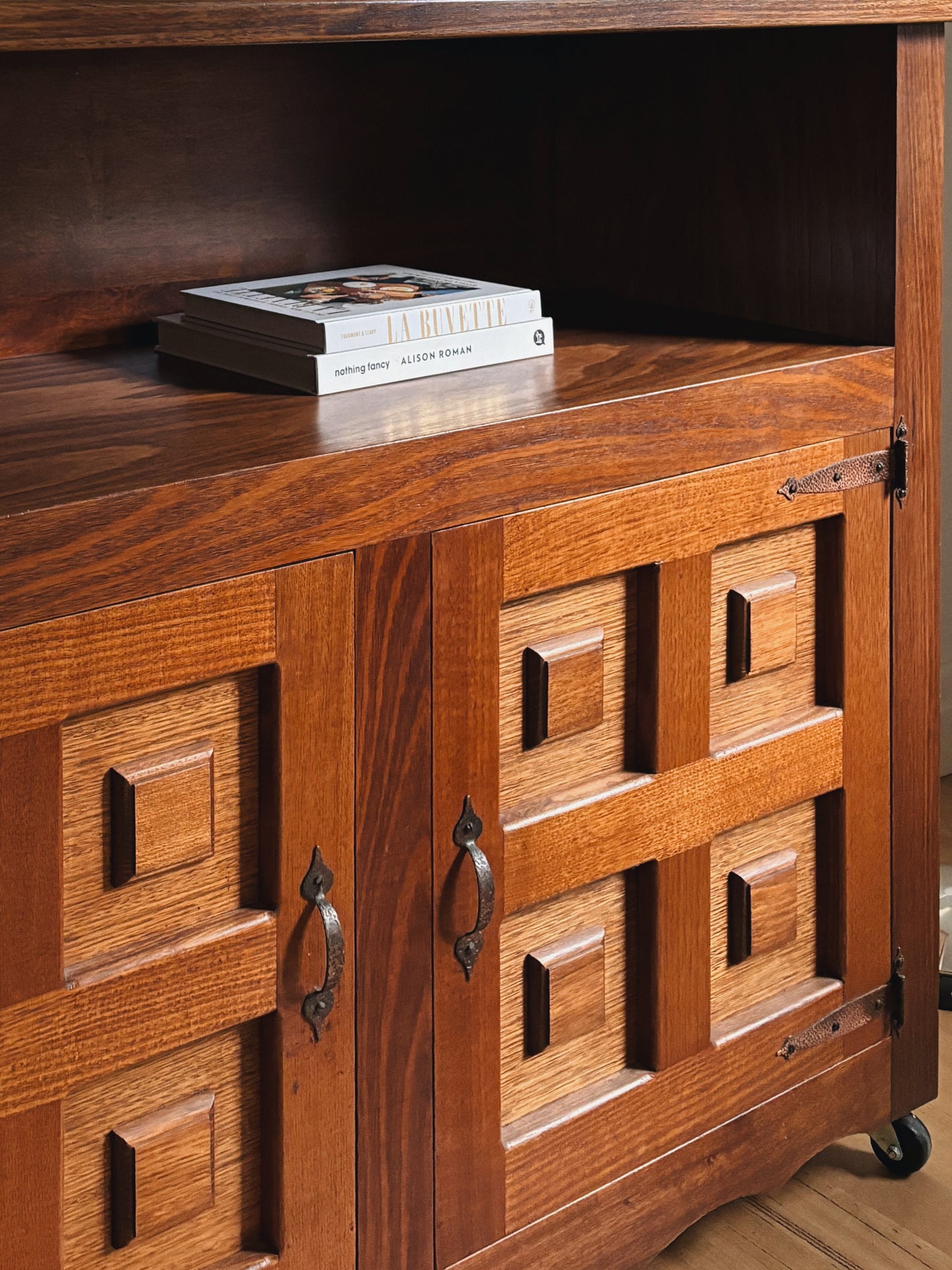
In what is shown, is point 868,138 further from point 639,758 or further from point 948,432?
point 948,432

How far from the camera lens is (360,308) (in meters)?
1.23

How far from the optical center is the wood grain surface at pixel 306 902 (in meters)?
1.06

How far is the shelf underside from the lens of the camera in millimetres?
917

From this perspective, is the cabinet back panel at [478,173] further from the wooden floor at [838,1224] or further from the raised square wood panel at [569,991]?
the wooden floor at [838,1224]

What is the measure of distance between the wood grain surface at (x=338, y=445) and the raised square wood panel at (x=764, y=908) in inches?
12.7

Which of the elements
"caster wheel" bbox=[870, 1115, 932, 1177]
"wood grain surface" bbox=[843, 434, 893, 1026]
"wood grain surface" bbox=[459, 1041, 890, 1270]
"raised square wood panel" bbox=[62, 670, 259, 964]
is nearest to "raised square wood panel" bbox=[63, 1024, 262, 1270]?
"raised square wood panel" bbox=[62, 670, 259, 964]

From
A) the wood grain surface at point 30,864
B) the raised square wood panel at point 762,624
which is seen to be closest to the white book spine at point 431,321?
the raised square wood panel at point 762,624

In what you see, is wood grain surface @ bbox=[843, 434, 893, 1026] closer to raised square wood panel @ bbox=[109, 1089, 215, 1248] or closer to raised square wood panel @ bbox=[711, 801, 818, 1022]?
raised square wood panel @ bbox=[711, 801, 818, 1022]

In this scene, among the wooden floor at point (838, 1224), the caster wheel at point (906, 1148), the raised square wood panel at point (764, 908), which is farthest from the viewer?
the caster wheel at point (906, 1148)

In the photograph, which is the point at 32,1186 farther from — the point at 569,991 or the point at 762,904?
the point at 762,904

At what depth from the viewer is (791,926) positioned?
144cm

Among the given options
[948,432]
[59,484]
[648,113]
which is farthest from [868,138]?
[948,432]

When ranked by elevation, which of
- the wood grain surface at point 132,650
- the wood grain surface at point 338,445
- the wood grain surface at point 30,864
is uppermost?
the wood grain surface at point 338,445

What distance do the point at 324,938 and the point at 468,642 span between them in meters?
0.23
